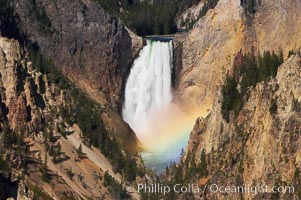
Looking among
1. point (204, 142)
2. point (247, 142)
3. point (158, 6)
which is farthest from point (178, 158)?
point (158, 6)

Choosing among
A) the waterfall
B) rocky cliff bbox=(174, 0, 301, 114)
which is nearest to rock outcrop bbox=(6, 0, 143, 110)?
the waterfall

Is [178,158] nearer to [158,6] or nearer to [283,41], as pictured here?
[283,41]

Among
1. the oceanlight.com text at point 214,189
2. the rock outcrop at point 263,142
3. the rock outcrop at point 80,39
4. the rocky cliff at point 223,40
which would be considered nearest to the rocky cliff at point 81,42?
the rock outcrop at point 80,39

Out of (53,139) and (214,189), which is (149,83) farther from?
(214,189)

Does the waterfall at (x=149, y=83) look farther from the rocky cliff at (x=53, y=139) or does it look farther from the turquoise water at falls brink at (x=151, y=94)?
the rocky cliff at (x=53, y=139)

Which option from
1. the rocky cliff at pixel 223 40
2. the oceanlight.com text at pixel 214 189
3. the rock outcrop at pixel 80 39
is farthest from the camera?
the rock outcrop at pixel 80 39
